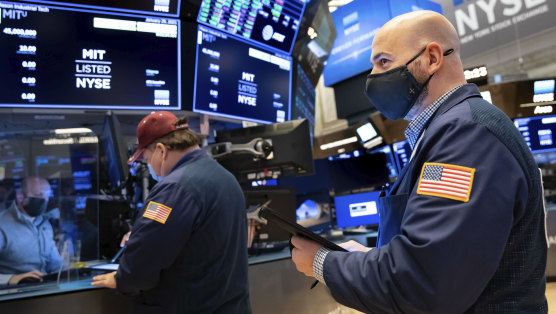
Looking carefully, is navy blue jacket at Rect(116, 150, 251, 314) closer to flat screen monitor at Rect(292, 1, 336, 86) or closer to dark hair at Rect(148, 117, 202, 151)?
dark hair at Rect(148, 117, 202, 151)

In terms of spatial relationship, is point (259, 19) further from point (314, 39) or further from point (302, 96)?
point (302, 96)

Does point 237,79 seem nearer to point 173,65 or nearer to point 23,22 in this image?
point 173,65

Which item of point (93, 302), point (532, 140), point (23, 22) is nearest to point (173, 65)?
point (23, 22)

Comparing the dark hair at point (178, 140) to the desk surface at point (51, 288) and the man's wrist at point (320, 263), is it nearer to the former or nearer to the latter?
the desk surface at point (51, 288)

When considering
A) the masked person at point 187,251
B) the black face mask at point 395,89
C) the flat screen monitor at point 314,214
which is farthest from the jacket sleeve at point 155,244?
the flat screen monitor at point 314,214

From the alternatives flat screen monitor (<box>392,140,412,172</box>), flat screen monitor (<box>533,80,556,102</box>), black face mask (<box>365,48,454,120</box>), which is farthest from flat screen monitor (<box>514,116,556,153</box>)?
black face mask (<box>365,48,454,120</box>)

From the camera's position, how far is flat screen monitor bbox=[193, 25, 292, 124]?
11.4ft

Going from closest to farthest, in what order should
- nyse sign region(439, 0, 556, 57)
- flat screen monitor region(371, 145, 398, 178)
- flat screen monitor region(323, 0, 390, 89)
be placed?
flat screen monitor region(371, 145, 398, 178)
nyse sign region(439, 0, 556, 57)
flat screen monitor region(323, 0, 390, 89)

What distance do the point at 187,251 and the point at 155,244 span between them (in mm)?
150

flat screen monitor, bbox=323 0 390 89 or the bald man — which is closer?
the bald man

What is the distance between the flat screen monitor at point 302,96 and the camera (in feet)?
14.4

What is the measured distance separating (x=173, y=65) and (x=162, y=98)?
0.92 ft

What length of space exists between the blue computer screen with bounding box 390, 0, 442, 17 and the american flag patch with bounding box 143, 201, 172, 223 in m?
5.29

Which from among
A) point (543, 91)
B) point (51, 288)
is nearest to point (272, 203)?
point (51, 288)
